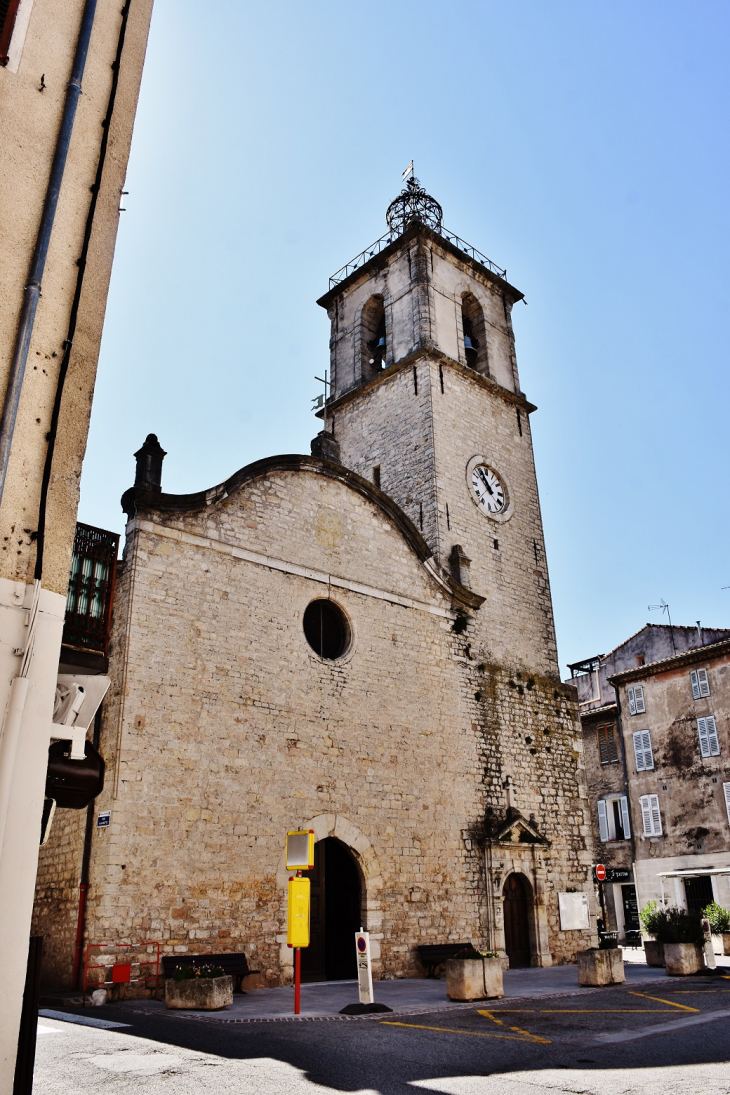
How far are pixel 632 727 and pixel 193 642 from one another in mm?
17332

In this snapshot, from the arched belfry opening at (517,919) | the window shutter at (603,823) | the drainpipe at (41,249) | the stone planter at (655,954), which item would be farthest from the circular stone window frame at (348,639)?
the window shutter at (603,823)

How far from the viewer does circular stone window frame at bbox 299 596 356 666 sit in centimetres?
1210

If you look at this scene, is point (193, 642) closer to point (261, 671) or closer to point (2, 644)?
point (261, 671)

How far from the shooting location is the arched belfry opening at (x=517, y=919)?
534 inches

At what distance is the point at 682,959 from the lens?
11352 mm

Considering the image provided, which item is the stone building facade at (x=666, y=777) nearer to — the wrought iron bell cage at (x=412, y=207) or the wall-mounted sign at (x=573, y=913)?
the wall-mounted sign at (x=573, y=913)

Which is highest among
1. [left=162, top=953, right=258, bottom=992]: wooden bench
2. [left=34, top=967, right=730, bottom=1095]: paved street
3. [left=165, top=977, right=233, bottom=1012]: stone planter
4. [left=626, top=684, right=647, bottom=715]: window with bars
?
[left=626, top=684, right=647, bottom=715]: window with bars

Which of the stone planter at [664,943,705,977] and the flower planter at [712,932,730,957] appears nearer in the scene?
the stone planter at [664,943,705,977]

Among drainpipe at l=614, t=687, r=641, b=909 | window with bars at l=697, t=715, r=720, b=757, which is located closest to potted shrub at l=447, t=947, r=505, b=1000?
window with bars at l=697, t=715, r=720, b=757

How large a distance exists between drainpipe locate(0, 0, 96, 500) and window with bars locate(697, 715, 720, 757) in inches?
853

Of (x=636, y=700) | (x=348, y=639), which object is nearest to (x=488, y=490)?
(x=348, y=639)

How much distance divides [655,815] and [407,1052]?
19.2m

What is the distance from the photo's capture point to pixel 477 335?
64.5 ft

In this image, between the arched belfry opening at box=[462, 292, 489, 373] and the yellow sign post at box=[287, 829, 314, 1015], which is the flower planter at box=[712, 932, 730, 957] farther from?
the arched belfry opening at box=[462, 292, 489, 373]
